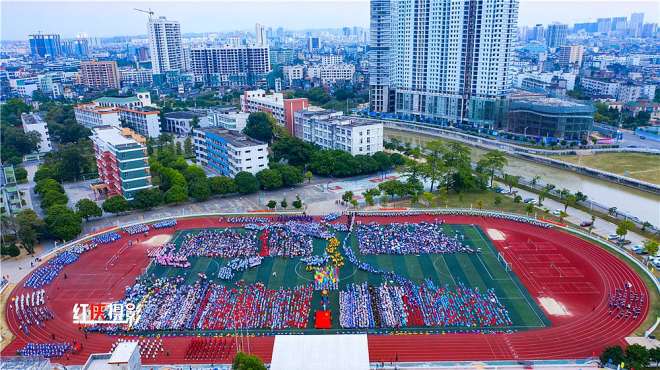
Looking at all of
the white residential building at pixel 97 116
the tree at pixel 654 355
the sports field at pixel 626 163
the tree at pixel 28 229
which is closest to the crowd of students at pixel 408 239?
the tree at pixel 654 355

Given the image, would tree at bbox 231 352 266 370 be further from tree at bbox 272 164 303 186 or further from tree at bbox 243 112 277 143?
tree at bbox 243 112 277 143

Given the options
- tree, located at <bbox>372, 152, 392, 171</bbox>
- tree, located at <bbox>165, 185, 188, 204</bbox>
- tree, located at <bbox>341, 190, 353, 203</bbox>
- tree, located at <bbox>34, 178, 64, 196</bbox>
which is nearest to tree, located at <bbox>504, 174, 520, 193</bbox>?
tree, located at <bbox>372, 152, 392, 171</bbox>

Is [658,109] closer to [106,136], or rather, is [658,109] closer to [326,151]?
[326,151]

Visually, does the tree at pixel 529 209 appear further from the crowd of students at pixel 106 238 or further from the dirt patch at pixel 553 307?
the crowd of students at pixel 106 238

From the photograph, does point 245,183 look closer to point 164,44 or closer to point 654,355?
point 654,355

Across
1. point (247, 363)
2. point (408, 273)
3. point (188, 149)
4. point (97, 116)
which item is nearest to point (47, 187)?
point (188, 149)

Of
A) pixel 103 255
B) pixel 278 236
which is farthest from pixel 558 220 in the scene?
pixel 103 255

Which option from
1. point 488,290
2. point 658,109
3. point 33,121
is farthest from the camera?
point 658,109
